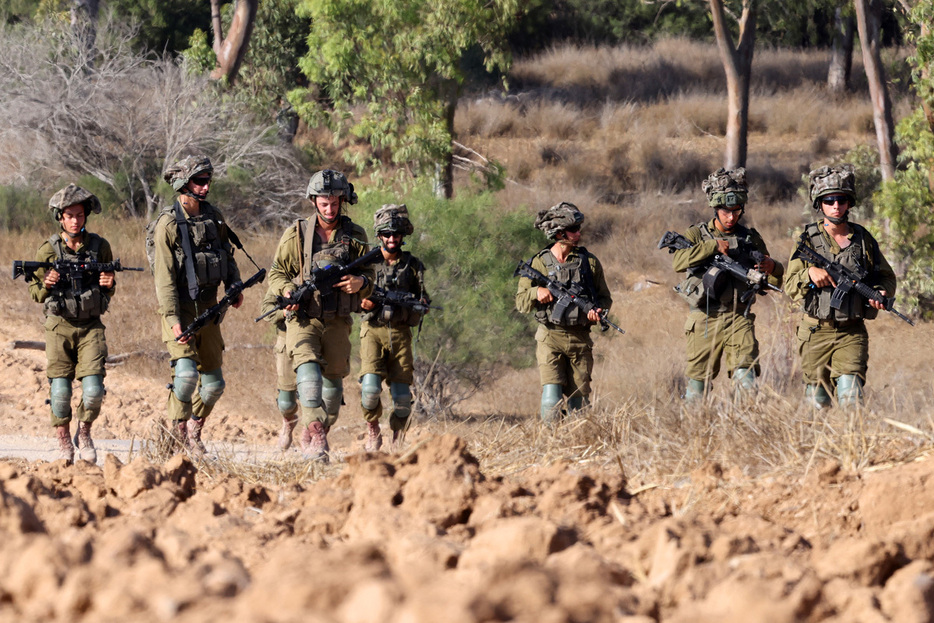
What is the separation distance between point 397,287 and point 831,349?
2.84m

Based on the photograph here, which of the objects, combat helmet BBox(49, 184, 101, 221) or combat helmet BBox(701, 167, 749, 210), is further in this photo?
combat helmet BBox(701, 167, 749, 210)

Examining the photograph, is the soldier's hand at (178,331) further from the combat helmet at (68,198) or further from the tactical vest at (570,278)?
the tactical vest at (570,278)

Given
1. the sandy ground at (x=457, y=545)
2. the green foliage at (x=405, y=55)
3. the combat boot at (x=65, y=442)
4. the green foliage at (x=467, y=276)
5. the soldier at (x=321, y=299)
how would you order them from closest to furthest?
the sandy ground at (x=457, y=545) < the soldier at (x=321, y=299) < the combat boot at (x=65, y=442) < the green foliage at (x=467, y=276) < the green foliage at (x=405, y=55)

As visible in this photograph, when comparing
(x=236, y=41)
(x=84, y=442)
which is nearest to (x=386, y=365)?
(x=84, y=442)

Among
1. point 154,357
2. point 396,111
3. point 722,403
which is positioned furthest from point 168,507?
point 396,111

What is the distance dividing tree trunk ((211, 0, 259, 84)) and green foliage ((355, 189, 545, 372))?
1068 centimetres

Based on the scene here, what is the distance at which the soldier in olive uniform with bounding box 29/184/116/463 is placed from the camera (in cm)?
693

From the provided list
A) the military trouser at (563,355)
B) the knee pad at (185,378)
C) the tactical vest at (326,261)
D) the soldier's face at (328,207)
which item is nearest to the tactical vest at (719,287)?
the military trouser at (563,355)

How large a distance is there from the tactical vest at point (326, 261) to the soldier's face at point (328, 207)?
3.6 inches

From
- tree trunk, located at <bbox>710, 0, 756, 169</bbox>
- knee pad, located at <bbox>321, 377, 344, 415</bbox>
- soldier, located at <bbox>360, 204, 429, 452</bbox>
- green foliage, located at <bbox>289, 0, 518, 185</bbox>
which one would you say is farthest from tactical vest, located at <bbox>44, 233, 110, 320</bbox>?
tree trunk, located at <bbox>710, 0, 756, 169</bbox>

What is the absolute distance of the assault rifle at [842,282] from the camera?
270 inches

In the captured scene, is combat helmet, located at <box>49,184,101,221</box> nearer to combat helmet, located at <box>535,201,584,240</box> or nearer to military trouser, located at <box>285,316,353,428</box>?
military trouser, located at <box>285,316,353,428</box>

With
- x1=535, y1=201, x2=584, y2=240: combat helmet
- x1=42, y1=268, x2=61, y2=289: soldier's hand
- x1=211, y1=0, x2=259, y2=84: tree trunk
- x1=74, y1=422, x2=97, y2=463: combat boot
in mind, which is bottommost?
x1=74, y1=422, x2=97, y2=463: combat boot

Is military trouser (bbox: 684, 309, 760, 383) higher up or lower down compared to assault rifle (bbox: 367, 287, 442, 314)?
lower down
